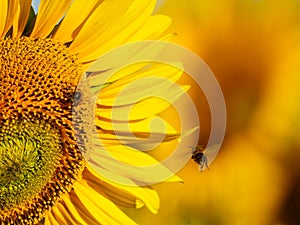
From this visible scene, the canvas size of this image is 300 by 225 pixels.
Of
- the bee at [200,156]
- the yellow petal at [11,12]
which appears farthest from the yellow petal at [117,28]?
the bee at [200,156]

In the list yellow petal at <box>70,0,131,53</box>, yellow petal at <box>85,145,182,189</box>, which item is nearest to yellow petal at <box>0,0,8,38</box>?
yellow petal at <box>70,0,131,53</box>

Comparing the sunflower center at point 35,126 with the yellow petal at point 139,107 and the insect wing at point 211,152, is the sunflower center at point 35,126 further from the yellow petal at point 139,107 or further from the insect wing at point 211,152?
the insect wing at point 211,152

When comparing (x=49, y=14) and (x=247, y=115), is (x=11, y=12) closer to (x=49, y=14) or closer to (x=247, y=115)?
(x=49, y=14)

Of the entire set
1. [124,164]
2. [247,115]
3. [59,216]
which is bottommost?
[59,216]

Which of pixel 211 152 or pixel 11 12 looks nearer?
pixel 11 12

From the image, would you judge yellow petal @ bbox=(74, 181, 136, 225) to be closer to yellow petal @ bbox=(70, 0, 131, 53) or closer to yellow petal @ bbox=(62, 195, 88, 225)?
yellow petal @ bbox=(62, 195, 88, 225)

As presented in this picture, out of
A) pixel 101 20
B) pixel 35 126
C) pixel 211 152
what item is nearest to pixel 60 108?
pixel 35 126

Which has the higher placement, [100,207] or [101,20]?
[101,20]
